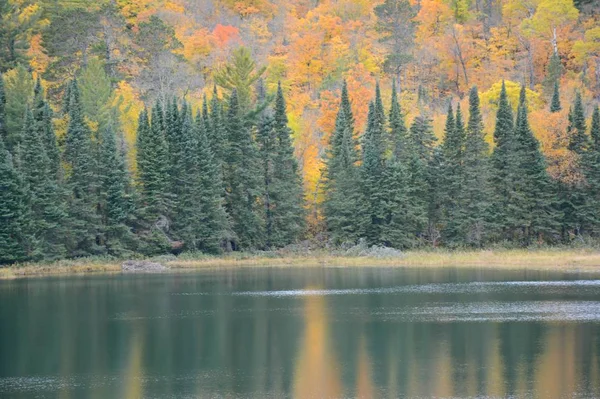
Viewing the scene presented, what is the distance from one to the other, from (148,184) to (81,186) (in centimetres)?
637

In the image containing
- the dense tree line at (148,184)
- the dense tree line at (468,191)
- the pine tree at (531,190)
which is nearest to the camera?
the dense tree line at (148,184)

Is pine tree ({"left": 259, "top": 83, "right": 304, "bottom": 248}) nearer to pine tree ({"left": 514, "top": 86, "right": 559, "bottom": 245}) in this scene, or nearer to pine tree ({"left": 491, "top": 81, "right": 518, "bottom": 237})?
pine tree ({"left": 491, "top": 81, "right": 518, "bottom": 237})

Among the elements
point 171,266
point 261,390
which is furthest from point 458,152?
point 261,390

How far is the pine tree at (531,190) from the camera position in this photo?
8769 centimetres

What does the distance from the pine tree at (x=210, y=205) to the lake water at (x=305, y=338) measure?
2005 cm

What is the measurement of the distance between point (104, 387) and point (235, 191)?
58.8 metres

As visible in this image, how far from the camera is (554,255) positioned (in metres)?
79.2

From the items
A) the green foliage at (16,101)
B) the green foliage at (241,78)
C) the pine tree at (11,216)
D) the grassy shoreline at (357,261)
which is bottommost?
the grassy shoreline at (357,261)

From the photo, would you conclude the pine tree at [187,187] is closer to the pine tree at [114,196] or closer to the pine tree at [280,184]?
the pine tree at [114,196]

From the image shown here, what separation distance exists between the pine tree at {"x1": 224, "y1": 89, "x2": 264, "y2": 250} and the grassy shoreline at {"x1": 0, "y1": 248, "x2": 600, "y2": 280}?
3.36m

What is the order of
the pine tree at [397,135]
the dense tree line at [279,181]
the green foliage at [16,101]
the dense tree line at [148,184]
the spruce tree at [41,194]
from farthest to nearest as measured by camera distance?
the pine tree at [397,135] → the green foliage at [16,101] → the dense tree line at [279,181] → the dense tree line at [148,184] → the spruce tree at [41,194]

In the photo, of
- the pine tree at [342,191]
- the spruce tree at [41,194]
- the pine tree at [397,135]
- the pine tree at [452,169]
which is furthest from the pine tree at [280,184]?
the spruce tree at [41,194]

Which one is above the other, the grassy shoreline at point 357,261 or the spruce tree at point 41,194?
the spruce tree at point 41,194

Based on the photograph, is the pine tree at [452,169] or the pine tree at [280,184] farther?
the pine tree at [280,184]
